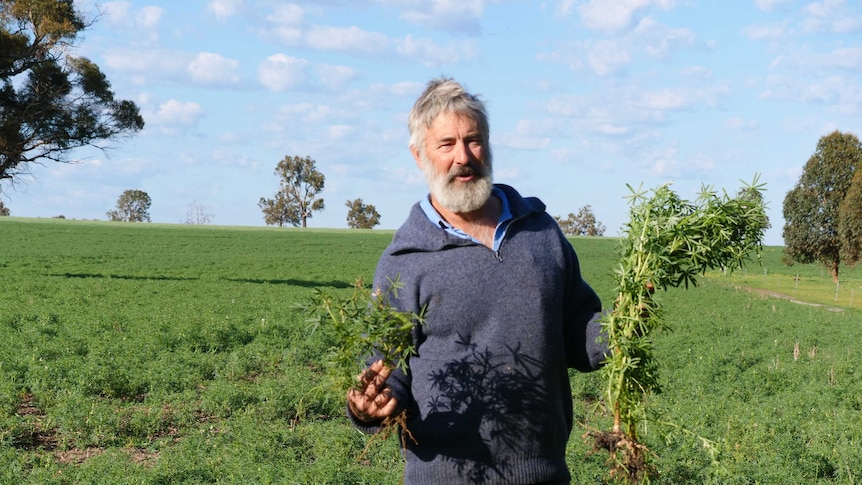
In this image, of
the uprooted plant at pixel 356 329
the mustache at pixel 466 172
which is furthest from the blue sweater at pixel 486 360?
the uprooted plant at pixel 356 329

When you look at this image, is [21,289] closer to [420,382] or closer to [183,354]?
[183,354]

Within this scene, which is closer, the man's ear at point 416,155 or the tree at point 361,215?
the man's ear at point 416,155

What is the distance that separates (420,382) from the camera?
329 cm

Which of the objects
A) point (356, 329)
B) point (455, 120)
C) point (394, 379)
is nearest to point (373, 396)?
point (394, 379)

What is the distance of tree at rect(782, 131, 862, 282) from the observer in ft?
140

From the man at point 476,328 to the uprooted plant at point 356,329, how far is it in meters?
0.25

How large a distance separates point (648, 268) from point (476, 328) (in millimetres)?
657

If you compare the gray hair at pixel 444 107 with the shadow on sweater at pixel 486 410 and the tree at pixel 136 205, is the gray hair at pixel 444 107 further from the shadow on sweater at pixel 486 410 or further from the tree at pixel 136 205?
the tree at pixel 136 205

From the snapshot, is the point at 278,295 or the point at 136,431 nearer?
the point at 136,431

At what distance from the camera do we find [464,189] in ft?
11.0

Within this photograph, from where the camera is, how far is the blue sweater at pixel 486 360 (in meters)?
3.21

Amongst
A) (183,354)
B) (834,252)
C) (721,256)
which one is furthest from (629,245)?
(834,252)

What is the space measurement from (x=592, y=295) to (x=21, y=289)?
20671 millimetres

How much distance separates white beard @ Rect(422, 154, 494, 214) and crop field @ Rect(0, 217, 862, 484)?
58 cm
